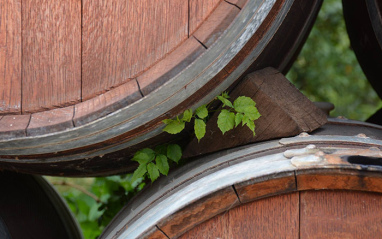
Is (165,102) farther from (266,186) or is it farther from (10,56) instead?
(10,56)

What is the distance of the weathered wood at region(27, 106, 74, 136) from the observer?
1.22 m

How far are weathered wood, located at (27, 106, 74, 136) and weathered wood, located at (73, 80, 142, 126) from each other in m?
0.02

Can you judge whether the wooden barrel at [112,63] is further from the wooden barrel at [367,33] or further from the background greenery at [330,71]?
the background greenery at [330,71]

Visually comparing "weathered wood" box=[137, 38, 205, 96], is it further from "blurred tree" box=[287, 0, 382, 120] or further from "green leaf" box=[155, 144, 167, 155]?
"blurred tree" box=[287, 0, 382, 120]

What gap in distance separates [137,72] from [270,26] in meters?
0.40

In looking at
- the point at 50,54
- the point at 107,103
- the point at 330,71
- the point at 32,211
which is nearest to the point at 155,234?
the point at 107,103

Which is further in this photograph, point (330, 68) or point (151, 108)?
point (330, 68)

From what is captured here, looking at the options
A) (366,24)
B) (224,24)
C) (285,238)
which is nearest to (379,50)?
(366,24)

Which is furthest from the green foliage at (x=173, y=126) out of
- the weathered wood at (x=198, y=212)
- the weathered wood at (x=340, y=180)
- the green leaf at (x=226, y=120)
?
the weathered wood at (x=340, y=180)

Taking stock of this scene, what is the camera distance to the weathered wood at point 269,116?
1.33 m

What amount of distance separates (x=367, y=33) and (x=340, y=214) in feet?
2.67

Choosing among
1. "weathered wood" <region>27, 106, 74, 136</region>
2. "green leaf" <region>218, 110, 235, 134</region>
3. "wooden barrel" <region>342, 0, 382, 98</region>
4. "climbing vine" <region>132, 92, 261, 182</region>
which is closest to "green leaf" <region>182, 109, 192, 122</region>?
"climbing vine" <region>132, 92, 261, 182</region>

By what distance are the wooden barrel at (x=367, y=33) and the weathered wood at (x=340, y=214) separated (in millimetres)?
654

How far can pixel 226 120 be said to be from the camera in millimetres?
1310
